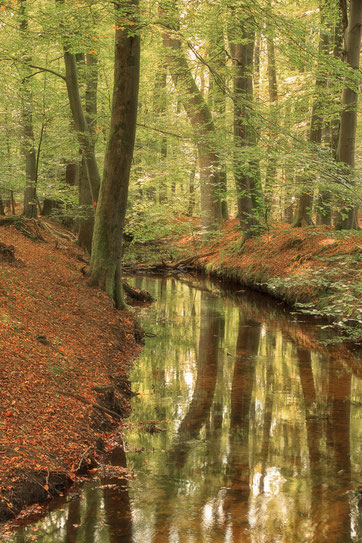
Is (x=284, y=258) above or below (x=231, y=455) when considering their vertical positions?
above

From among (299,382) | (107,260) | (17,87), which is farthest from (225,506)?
(17,87)

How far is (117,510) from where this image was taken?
4270 mm

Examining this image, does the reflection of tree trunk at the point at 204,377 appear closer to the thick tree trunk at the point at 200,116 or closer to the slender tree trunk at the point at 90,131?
the thick tree trunk at the point at 200,116

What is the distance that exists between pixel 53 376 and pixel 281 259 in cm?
1136

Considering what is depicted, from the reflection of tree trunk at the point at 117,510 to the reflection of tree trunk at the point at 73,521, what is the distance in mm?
243

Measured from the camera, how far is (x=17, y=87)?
45.5 feet

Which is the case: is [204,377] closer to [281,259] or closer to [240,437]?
[240,437]

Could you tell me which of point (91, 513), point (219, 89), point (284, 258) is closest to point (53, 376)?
point (91, 513)

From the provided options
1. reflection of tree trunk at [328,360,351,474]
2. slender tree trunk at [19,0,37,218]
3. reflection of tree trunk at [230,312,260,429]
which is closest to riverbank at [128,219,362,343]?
reflection of tree trunk at [230,312,260,429]


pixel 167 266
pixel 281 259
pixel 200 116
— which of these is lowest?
pixel 167 266

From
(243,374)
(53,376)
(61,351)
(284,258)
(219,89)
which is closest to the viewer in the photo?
(53,376)

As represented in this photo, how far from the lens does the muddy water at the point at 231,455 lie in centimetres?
407

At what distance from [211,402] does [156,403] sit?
2.59 feet

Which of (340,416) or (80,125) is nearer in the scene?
(340,416)
